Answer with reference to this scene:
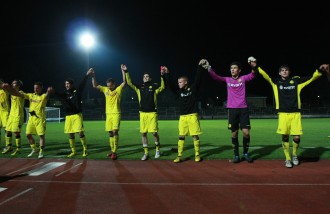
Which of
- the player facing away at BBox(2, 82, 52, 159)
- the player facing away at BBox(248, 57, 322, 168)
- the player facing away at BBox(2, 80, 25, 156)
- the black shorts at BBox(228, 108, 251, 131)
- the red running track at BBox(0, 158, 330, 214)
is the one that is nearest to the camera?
the red running track at BBox(0, 158, 330, 214)

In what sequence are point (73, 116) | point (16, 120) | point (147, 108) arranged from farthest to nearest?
point (16, 120)
point (73, 116)
point (147, 108)

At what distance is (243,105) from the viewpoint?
8.62 meters

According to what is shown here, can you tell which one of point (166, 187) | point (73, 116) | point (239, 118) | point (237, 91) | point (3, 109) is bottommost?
point (166, 187)

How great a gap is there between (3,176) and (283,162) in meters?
7.19

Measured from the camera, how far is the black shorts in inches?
337

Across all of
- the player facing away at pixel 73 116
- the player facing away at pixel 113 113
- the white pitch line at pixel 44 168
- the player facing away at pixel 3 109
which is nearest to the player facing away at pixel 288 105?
the player facing away at pixel 113 113

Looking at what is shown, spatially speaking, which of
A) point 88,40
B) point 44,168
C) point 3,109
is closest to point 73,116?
point 44,168

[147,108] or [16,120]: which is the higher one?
[147,108]

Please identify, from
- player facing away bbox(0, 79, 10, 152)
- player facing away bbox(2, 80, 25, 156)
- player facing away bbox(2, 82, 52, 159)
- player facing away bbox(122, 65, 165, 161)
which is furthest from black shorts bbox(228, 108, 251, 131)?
player facing away bbox(0, 79, 10, 152)

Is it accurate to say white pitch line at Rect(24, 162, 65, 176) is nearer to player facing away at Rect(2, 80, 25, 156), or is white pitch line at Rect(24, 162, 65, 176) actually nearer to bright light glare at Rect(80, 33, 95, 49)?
player facing away at Rect(2, 80, 25, 156)

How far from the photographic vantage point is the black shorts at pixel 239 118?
28.1 ft

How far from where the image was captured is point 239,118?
8688 mm

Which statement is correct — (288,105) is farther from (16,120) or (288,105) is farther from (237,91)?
(16,120)

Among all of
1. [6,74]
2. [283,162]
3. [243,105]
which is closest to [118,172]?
[243,105]
